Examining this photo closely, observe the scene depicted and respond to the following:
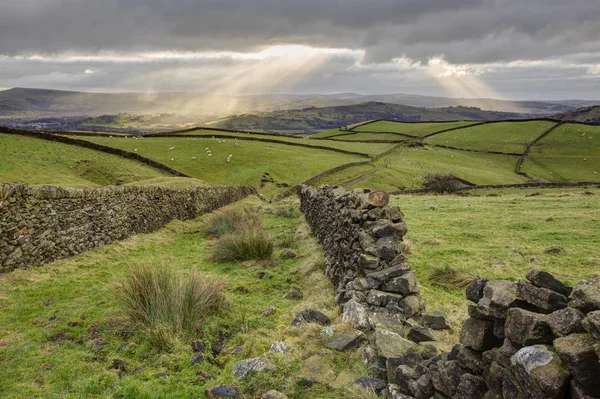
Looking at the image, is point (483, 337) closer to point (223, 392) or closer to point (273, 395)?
point (273, 395)

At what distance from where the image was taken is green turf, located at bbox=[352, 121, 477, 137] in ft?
356

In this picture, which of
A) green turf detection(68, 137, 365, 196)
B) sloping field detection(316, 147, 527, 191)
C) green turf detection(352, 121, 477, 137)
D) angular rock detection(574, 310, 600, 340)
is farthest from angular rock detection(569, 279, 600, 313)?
green turf detection(352, 121, 477, 137)

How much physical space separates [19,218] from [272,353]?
9.38 metres

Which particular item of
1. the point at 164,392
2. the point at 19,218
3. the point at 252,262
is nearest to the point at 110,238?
the point at 19,218

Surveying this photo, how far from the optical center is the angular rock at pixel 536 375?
3020 mm

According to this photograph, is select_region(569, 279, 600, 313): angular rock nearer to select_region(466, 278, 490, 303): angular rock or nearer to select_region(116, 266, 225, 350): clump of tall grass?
select_region(466, 278, 490, 303): angular rock

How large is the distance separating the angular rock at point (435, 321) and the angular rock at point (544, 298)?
3.25 m

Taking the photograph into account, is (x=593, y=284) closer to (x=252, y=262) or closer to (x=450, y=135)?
(x=252, y=262)

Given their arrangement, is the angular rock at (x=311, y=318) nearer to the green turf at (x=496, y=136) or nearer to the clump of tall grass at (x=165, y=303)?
the clump of tall grass at (x=165, y=303)

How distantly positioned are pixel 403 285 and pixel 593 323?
4635 millimetres

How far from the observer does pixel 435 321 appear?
6824 millimetres

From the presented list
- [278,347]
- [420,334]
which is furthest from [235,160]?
[420,334]

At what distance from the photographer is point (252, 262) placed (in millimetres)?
12680

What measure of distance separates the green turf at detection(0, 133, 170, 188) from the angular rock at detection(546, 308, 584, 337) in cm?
3317
